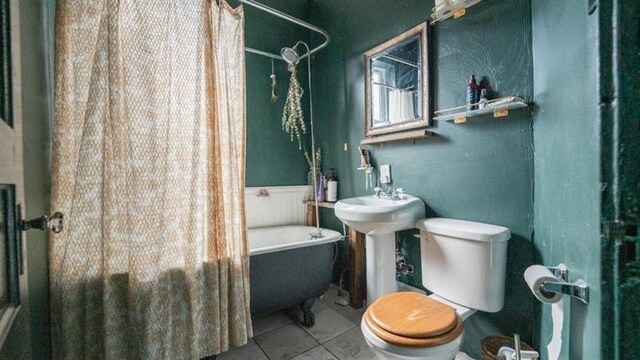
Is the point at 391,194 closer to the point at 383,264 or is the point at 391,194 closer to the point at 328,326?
the point at 383,264

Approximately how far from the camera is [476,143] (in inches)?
55.4

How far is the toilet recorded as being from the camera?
0.93 meters

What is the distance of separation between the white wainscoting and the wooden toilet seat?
1510mm

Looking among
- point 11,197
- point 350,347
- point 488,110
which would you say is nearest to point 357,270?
point 350,347

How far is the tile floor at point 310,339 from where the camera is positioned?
1465mm

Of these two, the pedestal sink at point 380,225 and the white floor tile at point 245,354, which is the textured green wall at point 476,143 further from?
the white floor tile at point 245,354

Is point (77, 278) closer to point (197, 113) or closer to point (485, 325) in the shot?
point (197, 113)

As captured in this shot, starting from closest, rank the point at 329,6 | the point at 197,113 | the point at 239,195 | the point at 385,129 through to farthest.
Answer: the point at 197,113 < the point at 239,195 < the point at 385,129 < the point at 329,6

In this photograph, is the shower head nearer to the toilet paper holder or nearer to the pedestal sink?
the pedestal sink

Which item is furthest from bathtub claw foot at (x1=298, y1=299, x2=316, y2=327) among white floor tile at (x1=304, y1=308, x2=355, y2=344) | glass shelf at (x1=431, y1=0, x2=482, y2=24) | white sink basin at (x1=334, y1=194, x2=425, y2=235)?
glass shelf at (x1=431, y1=0, x2=482, y2=24)

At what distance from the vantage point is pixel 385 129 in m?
1.90

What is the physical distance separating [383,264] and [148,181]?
140 cm

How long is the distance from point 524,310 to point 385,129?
1312 millimetres

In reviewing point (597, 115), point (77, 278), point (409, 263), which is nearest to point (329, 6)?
point (409, 263)
